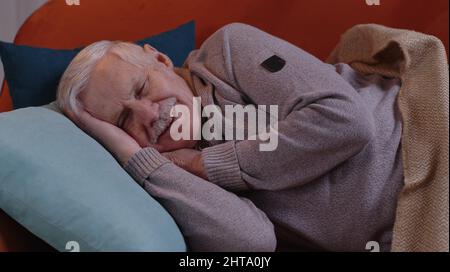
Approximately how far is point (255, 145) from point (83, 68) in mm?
361

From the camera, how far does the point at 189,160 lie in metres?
1.03

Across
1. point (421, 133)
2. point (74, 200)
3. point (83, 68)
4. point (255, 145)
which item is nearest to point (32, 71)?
point (83, 68)

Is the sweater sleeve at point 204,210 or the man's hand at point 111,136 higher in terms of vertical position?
the man's hand at point 111,136

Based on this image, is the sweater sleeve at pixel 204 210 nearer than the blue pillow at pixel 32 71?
Yes

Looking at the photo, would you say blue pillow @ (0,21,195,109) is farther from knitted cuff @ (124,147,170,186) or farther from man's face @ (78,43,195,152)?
knitted cuff @ (124,147,170,186)

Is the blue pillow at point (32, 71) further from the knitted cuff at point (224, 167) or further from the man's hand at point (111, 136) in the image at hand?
the knitted cuff at point (224, 167)

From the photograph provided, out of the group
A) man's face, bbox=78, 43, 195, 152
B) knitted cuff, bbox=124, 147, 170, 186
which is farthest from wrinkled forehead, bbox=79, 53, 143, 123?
knitted cuff, bbox=124, 147, 170, 186

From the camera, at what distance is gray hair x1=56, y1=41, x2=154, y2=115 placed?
1.04 meters

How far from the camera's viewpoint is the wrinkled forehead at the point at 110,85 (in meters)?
1.02

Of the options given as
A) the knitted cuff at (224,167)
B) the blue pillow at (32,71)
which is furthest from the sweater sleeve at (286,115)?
the blue pillow at (32,71)

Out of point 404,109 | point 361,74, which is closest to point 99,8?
point 361,74

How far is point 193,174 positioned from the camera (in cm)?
100
